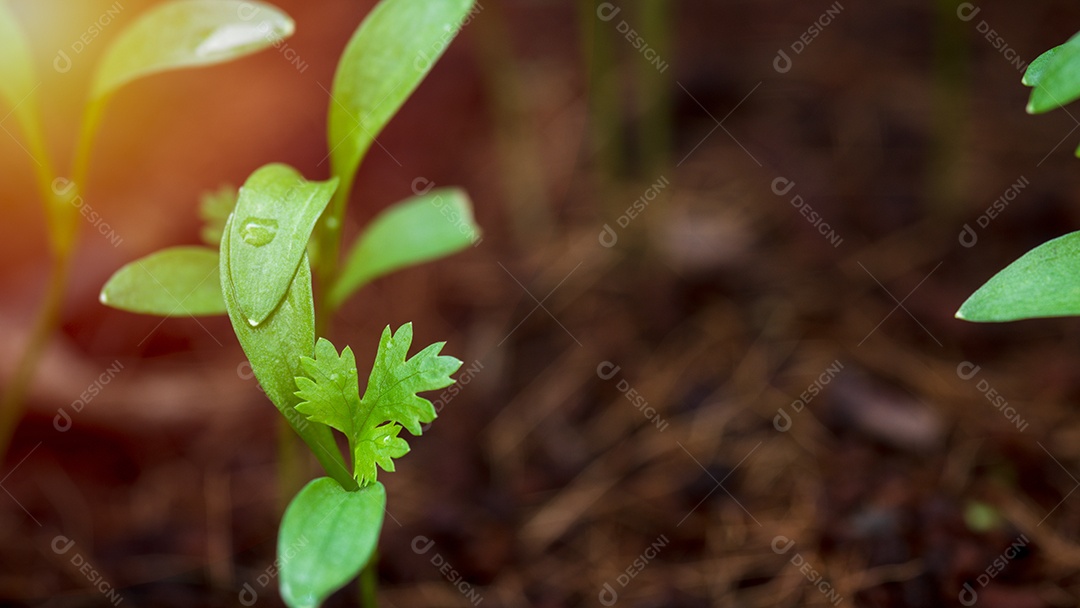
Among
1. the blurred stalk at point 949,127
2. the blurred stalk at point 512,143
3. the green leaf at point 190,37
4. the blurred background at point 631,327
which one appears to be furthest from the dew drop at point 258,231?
the blurred stalk at point 949,127

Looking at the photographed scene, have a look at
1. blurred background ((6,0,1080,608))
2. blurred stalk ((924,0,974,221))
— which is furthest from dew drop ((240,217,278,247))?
blurred stalk ((924,0,974,221))

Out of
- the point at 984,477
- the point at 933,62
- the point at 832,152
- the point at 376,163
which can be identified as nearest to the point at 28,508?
the point at 376,163

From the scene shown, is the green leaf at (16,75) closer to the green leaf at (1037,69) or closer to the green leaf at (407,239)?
the green leaf at (407,239)

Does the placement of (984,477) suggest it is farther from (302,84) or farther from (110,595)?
(302,84)

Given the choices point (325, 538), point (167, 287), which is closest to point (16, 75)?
point (167, 287)

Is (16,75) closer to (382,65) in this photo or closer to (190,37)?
(190,37)

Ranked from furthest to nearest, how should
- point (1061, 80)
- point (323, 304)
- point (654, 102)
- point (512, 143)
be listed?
point (512, 143) < point (654, 102) < point (323, 304) < point (1061, 80)
